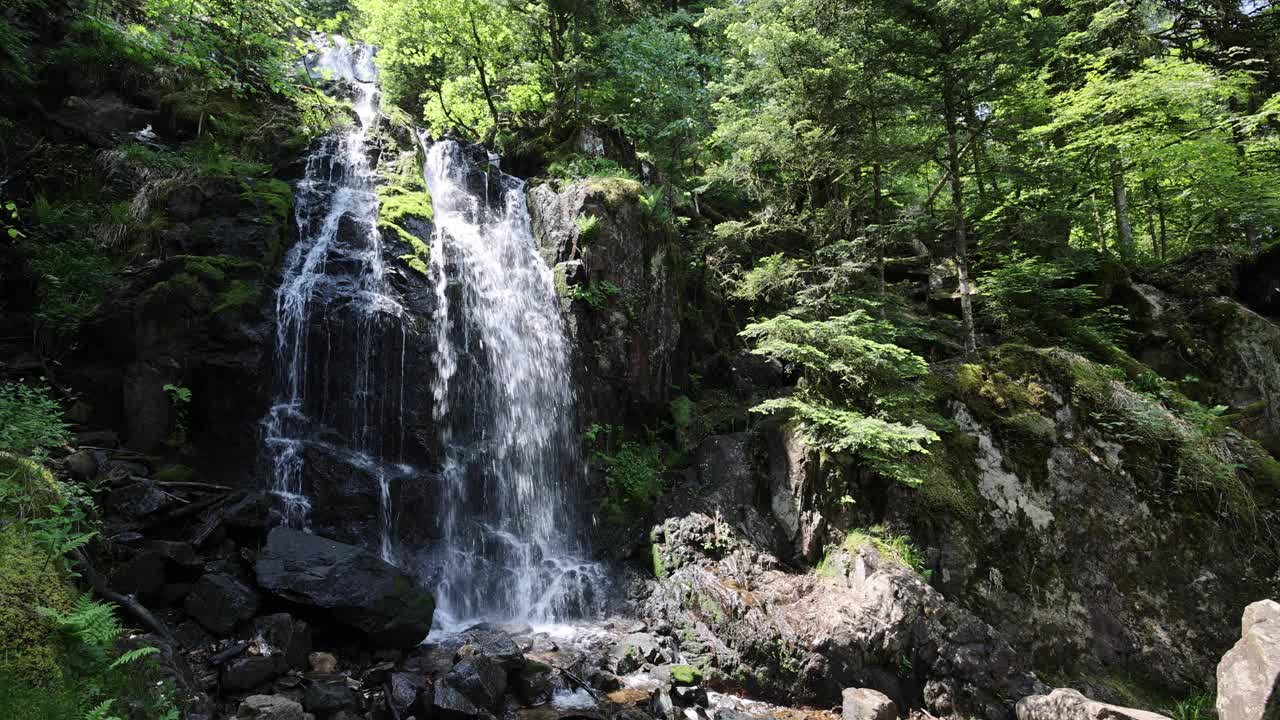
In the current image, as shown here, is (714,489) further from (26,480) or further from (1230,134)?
(1230,134)

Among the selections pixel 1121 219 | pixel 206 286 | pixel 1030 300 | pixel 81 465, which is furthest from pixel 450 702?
pixel 1121 219

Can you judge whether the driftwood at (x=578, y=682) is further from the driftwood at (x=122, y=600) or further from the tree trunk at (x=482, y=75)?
the tree trunk at (x=482, y=75)

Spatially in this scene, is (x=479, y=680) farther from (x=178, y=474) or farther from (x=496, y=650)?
(x=178, y=474)

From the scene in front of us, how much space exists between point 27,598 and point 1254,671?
1090cm

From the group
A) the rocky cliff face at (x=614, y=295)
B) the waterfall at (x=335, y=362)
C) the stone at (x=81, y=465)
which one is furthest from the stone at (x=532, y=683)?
the rocky cliff face at (x=614, y=295)

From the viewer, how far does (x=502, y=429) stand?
467 inches

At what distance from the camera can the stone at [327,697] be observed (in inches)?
232

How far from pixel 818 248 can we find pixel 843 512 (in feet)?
18.5

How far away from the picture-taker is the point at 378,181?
1355 cm

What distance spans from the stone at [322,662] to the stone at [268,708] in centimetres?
116

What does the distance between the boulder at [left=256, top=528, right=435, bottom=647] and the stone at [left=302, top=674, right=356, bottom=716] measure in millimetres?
977

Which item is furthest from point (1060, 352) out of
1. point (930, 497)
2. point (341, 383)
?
point (341, 383)

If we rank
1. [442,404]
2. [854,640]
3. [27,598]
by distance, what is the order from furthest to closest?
1. [442,404]
2. [854,640]
3. [27,598]

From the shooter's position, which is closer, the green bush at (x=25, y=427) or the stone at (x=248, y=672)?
the green bush at (x=25, y=427)
